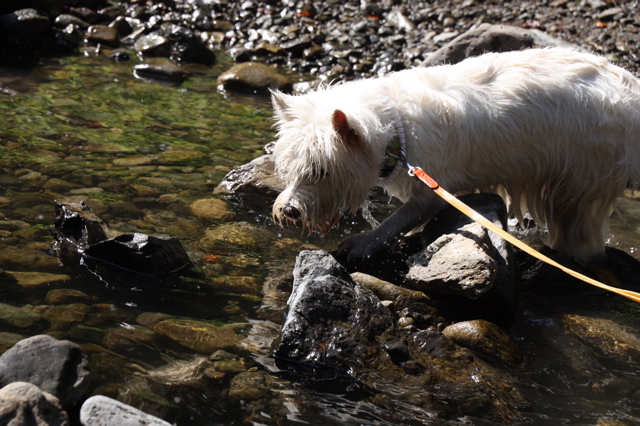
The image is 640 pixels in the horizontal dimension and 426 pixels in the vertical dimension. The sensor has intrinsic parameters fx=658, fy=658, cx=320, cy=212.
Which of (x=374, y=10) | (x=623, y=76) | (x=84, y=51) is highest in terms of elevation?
(x=623, y=76)

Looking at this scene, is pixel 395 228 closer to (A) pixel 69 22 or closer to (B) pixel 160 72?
(B) pixel 160 72

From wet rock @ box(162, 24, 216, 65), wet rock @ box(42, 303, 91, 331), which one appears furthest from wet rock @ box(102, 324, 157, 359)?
wet rock @ box(162, 24, 216, 65)

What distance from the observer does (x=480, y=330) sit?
427 centimetres

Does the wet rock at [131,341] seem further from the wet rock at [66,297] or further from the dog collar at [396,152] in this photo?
the dog collar at [396,152]

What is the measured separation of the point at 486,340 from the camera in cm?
422

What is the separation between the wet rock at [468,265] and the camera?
4.32 metres

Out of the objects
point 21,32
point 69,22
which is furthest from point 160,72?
point 69,22

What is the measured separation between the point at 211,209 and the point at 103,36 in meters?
7.87

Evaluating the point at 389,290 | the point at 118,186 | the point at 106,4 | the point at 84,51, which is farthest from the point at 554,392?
the point at 106,4

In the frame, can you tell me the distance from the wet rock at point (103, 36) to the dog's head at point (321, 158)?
8.68m

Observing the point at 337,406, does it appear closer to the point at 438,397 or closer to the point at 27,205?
the point at 438,397

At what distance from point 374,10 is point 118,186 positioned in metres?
9.11

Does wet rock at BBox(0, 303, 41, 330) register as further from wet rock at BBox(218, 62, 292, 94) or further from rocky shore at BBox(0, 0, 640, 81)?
rocky shore at BBox(0, 0, 640, 81)

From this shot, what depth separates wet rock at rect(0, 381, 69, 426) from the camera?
2.76m
